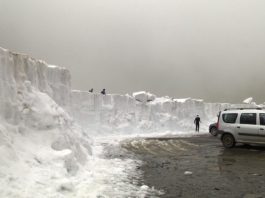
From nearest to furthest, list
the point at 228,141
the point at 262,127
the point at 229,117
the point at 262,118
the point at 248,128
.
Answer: the point at 262,127, the point at 262,118, the point at 248,128, the point at 228,141, the point at 229,117

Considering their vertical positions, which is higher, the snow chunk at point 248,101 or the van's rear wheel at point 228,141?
the snow chunk at point 248,101

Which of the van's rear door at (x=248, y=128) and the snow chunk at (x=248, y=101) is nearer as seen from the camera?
the van's rear door at (x=248, y=128)

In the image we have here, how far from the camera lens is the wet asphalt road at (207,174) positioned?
7.70m

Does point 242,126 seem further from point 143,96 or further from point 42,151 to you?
point 143,96

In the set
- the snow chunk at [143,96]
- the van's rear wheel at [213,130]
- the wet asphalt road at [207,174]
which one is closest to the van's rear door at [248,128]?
the wet asphalt road at [207,174]

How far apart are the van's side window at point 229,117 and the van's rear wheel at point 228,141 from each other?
664 mm

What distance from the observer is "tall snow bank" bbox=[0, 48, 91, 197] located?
692 cm

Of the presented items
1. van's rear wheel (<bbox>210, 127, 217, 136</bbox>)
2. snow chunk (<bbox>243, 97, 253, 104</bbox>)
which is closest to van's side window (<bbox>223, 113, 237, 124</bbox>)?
van's rear wheel (<bbox>210, 127, 217, 136</bbox>)

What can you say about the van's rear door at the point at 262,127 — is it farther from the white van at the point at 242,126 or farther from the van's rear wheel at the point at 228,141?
the van's rear wheel at the point at 228,141

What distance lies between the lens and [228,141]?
53.9ft

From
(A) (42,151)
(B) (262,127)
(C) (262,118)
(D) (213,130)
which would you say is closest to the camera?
(A) (42,151)

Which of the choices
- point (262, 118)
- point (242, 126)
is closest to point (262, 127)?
point (262, 118)

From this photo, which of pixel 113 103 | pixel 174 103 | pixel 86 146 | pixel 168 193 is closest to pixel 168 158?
pixel 86 146

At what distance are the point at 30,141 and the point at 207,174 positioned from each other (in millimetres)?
4883
